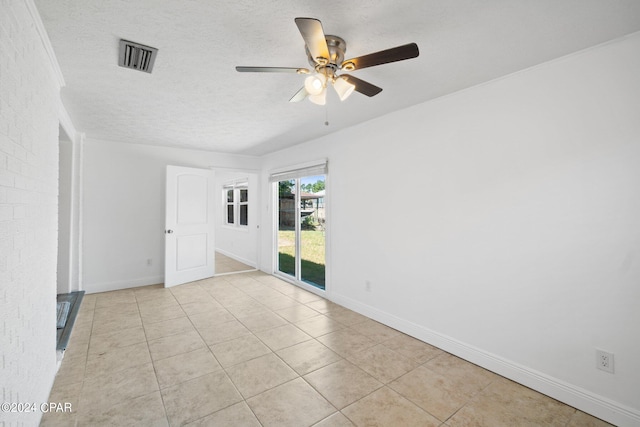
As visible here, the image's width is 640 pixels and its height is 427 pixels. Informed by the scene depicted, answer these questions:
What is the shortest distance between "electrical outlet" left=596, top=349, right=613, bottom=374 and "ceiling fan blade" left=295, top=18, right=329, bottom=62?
255cm

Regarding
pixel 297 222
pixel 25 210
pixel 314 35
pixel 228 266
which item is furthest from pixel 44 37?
pixel 228 266

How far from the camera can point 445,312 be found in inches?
103

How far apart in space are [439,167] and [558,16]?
133 centimetres

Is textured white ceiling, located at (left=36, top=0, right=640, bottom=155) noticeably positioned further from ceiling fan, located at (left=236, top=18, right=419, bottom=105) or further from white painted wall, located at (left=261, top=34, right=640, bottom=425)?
white painted wall, located at (left=261, top=34, right=640, bottom=425)

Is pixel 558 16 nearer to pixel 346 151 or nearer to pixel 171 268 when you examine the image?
pixel 346 151

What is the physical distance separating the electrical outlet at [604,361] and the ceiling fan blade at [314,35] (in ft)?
8.37

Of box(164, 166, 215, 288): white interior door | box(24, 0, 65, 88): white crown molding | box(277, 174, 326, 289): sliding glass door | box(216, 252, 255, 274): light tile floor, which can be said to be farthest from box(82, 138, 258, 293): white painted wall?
box(24, 0, 65, 88): white crown molding

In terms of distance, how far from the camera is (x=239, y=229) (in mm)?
6762

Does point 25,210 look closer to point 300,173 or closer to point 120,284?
point 300,173

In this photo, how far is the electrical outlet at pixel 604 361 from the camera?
5.81ft

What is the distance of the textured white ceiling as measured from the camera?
1472 mm

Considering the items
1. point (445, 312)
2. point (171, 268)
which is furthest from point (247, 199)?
Result: point (445, 312)

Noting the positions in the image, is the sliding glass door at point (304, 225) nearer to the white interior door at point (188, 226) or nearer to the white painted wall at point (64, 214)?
the white interior door at point (188, 226)

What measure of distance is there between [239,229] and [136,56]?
5114 millimetres
